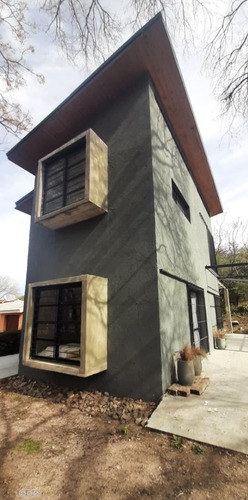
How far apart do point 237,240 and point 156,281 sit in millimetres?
21109

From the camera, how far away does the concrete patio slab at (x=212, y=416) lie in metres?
2.45

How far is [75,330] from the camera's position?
4.50m

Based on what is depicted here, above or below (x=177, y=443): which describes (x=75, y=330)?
above

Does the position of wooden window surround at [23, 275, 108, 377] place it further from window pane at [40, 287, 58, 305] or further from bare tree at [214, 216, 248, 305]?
bare tree at [214, 216, 248, 305]

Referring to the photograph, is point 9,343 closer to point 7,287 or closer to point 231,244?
point 231,244

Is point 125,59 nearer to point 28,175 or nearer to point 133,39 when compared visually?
point 133,39

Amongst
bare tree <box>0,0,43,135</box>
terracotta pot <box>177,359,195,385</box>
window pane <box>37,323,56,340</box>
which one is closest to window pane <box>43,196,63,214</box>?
bare tree <box>0,0,43,135</box>

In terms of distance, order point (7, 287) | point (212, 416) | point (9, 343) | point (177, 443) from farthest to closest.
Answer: point (7, 287)
point (9, 343)
point (212, 416)
point (177, 443)

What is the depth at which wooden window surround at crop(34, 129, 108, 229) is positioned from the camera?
175 inches

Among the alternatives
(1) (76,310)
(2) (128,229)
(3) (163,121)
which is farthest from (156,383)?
(3) (163,121)

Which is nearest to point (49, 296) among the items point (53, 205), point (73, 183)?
point (53, 205)

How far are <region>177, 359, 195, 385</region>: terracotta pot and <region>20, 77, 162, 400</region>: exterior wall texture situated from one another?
57 centimetres

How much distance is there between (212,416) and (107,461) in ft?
4.68

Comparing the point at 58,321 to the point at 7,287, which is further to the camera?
the point at 7,287
